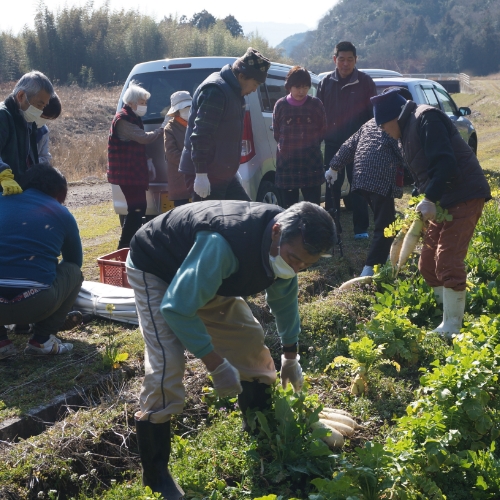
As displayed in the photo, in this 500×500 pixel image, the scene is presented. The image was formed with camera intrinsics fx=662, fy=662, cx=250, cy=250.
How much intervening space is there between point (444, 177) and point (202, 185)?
198 cm

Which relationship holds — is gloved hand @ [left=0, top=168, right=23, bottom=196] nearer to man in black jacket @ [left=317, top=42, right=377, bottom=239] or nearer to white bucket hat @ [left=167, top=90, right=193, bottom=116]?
white bucket hat @ [left=167, top=90, right=193, bottom=116]

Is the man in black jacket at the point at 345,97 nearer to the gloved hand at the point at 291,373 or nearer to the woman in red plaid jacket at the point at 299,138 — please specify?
the woman in red plaid jacket at the point at 299,138

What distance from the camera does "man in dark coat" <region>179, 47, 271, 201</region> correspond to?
17.5 feet

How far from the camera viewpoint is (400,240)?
534 cm

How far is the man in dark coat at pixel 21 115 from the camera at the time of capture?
4.96m

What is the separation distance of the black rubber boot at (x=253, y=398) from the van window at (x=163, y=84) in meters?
4.29

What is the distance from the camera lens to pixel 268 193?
752 centimetres

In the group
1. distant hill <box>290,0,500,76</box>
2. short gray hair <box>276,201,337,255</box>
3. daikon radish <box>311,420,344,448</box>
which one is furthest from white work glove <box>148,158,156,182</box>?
distant hill <box>290,0,500,76</box>

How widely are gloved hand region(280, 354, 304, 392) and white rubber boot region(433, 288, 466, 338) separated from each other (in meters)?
1.70

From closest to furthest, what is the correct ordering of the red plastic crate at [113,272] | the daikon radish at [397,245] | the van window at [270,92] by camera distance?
the daikon radish at [397,245] → the red plastic crate at [113,272] → the van window at [270,92]

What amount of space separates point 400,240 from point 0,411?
321cm

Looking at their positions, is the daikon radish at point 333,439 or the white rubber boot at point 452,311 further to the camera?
the white rubber boot at point 452,311

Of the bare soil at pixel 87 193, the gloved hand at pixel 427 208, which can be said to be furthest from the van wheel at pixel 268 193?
the bare soil at pixel 87 193

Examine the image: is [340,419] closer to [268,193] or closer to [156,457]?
[156,457]
